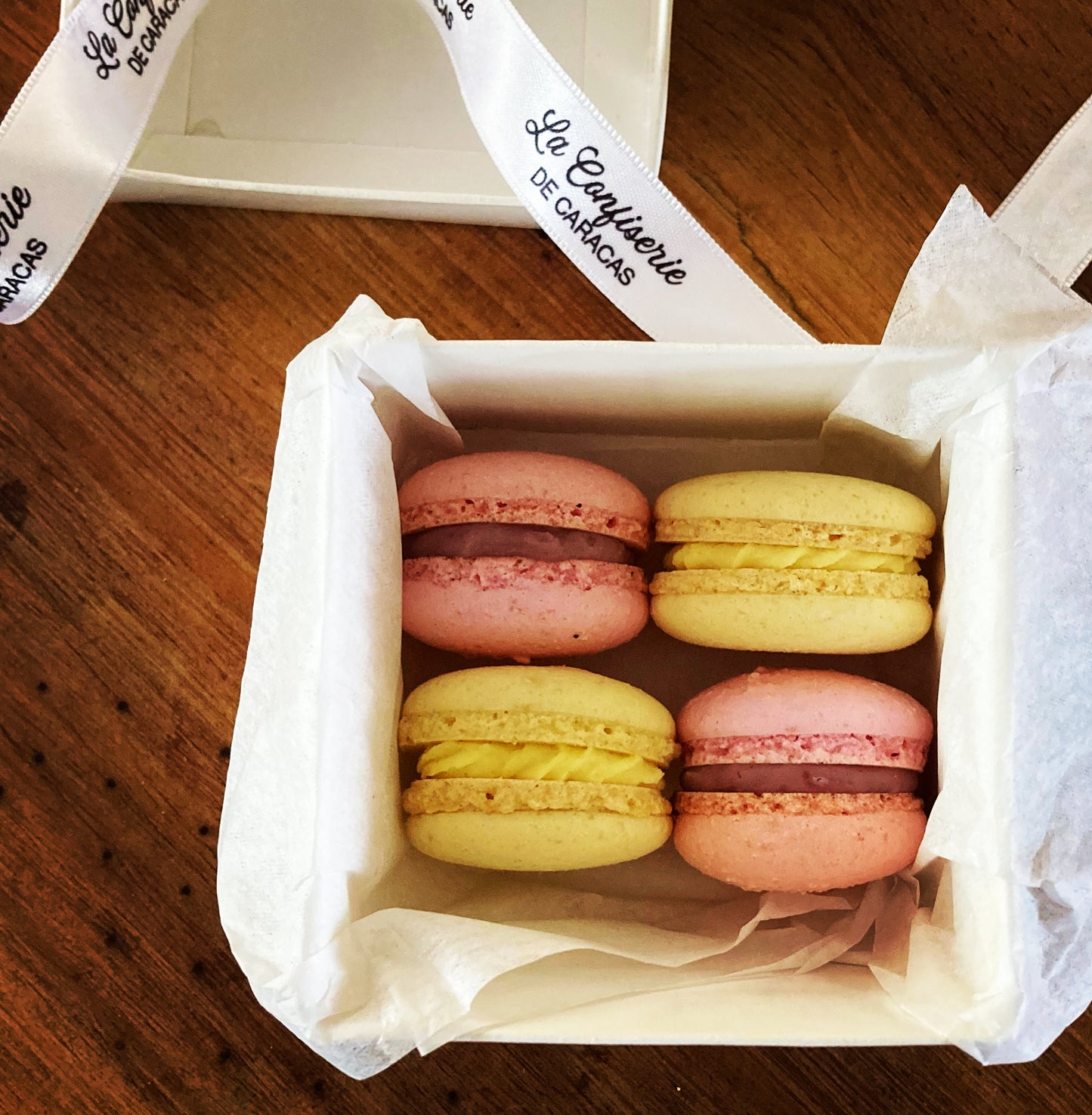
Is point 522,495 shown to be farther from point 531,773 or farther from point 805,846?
point 805,846

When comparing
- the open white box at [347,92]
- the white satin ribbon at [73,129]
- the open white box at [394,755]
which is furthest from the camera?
the open white box at [347,92]

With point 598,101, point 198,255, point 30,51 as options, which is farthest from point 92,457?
point 598,101

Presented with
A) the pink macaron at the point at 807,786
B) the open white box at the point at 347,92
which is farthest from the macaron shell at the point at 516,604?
the open white box at the point at 347,92

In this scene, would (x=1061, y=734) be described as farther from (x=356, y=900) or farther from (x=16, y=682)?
(x=16, y=682)

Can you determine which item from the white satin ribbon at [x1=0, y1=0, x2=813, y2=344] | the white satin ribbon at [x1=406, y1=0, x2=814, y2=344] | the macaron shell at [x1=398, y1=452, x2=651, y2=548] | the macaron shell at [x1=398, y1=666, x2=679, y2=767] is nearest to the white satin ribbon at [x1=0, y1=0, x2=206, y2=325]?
the white satin ribbon at [x1=0, y1=0, x2=813, y2=344]

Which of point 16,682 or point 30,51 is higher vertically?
point 30,51

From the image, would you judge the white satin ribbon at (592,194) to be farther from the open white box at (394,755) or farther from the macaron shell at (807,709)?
the macaron shell at (807,709)

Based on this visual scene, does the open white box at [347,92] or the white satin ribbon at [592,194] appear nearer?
the white satin ribbon at [592,194]
